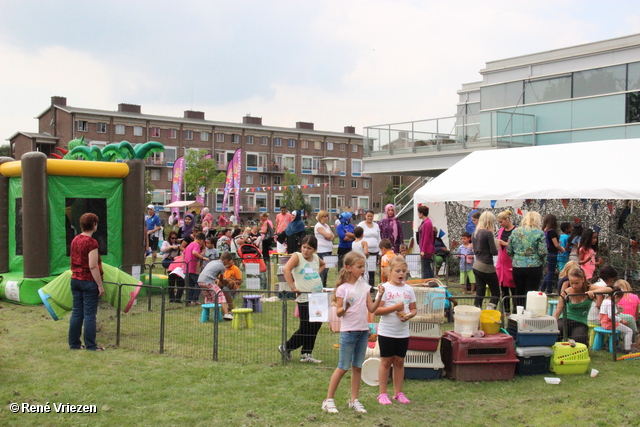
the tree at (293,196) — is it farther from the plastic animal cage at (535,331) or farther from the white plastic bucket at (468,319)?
the white plastic bucket at (468,319)

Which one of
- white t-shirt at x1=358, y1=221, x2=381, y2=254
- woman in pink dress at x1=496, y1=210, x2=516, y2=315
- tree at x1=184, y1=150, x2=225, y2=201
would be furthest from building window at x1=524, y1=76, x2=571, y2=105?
tree at x1=184, y1=150, x2=225, y2=201

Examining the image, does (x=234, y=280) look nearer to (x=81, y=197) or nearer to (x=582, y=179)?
(x=81, y=197)

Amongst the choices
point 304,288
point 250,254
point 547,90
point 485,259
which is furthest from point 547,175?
point 547,90

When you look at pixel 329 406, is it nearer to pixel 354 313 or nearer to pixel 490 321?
pixel 354 313

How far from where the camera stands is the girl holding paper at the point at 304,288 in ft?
24.8

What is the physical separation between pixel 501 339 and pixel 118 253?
9343mm

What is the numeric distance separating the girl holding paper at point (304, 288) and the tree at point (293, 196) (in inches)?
2536

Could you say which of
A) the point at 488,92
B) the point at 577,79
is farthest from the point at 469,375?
the point at 488,92

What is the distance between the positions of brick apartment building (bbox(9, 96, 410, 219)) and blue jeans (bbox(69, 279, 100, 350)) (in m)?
54.2

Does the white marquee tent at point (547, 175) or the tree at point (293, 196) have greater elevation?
the tree at point (293, 196)

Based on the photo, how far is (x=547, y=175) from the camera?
1288 cm

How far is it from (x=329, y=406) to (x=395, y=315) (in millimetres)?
1075

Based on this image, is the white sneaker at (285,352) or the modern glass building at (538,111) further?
the modern glass building at (538,111)

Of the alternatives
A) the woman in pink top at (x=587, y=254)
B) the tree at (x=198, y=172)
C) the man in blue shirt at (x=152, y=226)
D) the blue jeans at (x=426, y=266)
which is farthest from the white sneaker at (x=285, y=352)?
the tree at (x=198, y=172)
